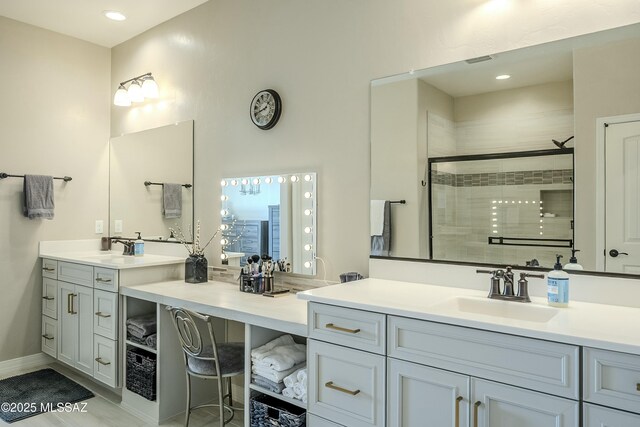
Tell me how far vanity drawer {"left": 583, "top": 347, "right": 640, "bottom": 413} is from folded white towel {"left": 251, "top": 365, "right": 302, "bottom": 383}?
3.97ft

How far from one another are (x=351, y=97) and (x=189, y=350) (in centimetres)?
162

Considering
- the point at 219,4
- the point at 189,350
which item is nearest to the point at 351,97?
the point at 219,4

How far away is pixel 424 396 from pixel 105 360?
230 centimetres

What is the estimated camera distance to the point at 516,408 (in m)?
1.37

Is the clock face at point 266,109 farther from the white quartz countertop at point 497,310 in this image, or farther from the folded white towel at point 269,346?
the folded white towel at point 269,346

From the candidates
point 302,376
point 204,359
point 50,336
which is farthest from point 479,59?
point 50,336

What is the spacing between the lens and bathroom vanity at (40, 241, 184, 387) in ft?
9.49

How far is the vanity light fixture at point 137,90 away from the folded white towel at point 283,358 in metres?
2.45

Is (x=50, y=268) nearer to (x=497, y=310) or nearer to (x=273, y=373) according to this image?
(x=273, y=373)

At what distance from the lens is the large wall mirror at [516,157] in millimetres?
1735

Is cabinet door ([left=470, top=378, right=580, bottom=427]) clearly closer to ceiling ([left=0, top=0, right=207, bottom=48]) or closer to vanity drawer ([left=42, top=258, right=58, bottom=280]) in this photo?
ceiling ([left=0, top=0, right=207, bottom=48])

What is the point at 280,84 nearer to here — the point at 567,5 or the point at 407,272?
the point at 407,272

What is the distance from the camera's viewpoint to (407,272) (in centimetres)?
228

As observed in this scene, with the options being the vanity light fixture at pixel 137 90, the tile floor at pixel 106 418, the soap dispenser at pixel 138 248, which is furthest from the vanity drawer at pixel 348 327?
the vanity light fixture at pixel 137 90
